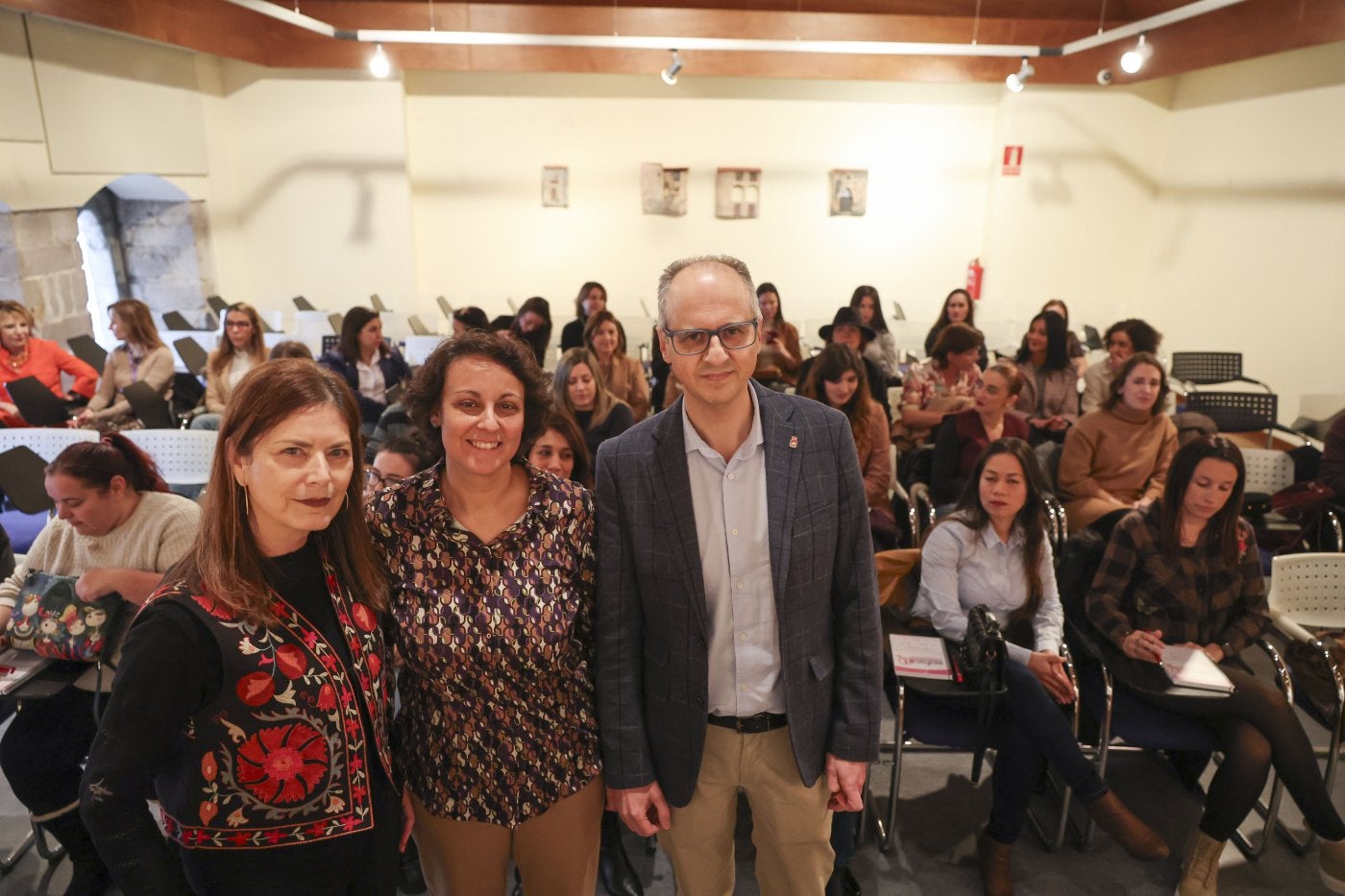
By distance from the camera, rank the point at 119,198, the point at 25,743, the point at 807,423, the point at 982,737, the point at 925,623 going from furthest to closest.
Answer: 1. the point at 119,198
2. the point at 925,623
3. the point at 982,737
4. the point at 25,743
5. the point at 807,423

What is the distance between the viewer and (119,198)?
8.52 metres

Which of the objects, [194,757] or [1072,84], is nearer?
[194,757]

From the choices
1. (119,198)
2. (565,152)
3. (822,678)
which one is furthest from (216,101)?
(822,678)

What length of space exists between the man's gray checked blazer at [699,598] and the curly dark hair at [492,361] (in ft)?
0.55

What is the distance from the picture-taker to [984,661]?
7.73 ft

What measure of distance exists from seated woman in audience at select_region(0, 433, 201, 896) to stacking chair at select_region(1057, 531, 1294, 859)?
287 centimetres

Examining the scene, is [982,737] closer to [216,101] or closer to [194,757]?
[194,757]

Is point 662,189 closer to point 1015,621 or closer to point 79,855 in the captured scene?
point 1015,621

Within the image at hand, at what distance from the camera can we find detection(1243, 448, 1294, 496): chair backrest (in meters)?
4.20

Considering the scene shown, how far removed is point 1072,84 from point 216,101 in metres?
9.60

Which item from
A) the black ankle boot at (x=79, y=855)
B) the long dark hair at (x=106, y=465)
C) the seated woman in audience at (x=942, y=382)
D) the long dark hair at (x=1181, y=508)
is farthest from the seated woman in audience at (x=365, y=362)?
the long dark hair at (x=1181, y=508)

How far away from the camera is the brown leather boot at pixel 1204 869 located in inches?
95.1

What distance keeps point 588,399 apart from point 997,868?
2.52 meters

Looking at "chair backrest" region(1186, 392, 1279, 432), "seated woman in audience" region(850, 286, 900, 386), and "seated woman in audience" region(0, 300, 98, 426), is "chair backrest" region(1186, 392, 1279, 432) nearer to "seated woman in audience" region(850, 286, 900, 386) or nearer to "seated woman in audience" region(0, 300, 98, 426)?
"seated woman in audience" region(850, 286, 900, 386)
